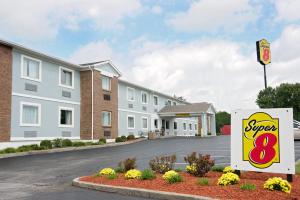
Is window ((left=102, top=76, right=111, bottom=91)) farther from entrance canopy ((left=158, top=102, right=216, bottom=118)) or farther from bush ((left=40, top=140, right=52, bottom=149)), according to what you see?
entrance canopy ((left=158, top=102, right=216, bottom=118))

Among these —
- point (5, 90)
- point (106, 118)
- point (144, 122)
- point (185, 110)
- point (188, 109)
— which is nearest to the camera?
point (5, 90)

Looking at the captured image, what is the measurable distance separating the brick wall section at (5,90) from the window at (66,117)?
17.3ft

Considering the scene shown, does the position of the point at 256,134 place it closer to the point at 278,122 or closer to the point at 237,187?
the point at 278,122

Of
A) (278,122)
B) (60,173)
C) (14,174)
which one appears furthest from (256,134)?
(14,174)

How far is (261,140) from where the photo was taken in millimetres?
8531

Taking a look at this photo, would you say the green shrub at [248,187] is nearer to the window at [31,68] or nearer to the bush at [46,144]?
the bush at [46,144]

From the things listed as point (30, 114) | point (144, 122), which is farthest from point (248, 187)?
point (144, 122)

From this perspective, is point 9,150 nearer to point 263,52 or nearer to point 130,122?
point 263,52

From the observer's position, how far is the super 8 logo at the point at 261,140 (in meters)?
8.34

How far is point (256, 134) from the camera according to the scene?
862 cm

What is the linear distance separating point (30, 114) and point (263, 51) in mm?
15357

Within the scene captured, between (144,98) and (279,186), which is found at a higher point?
(144,98)

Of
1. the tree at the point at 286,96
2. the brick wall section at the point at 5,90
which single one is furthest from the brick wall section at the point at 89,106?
the tree at the point at 286,96

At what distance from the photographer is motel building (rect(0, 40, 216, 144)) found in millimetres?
21000
